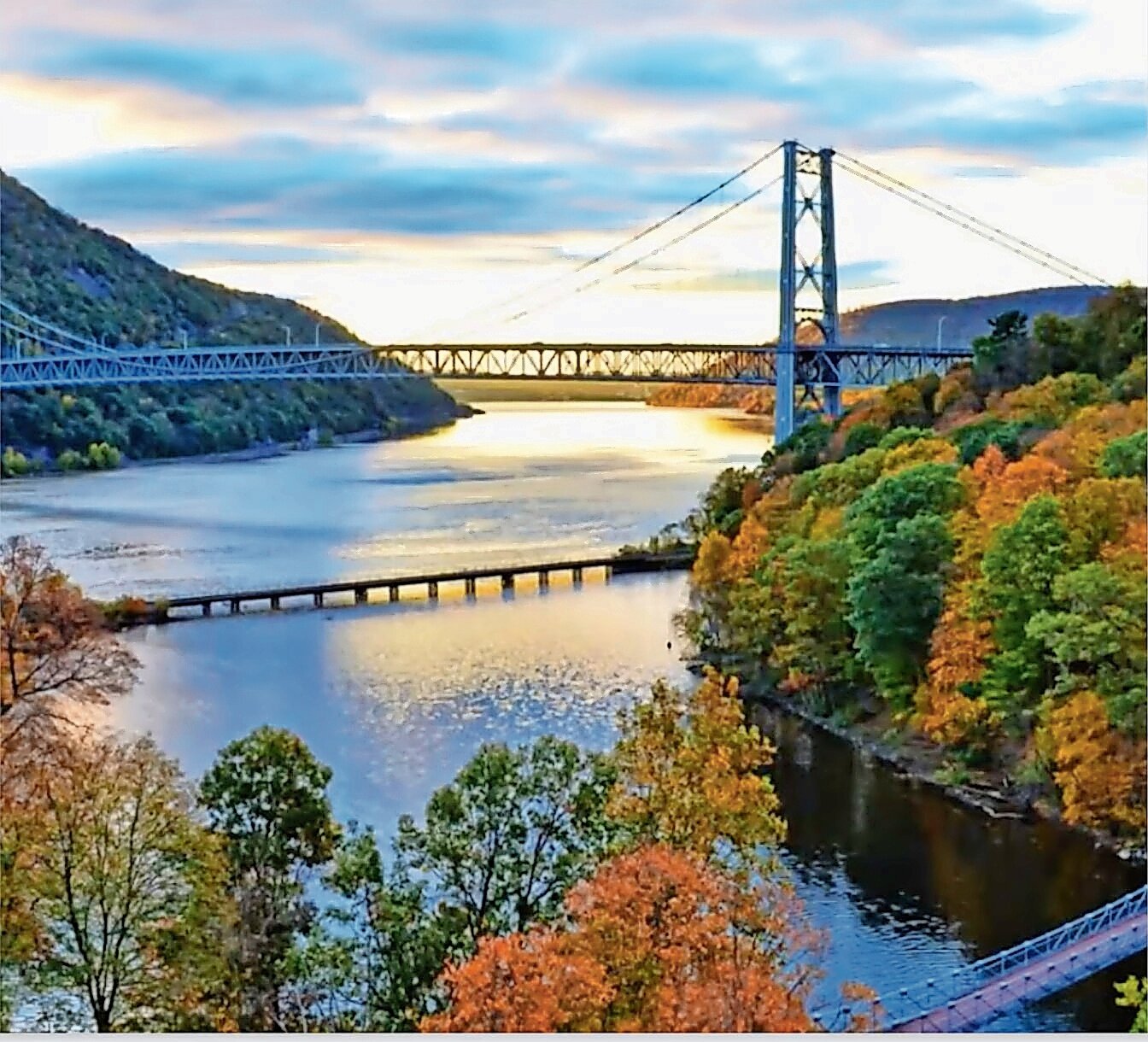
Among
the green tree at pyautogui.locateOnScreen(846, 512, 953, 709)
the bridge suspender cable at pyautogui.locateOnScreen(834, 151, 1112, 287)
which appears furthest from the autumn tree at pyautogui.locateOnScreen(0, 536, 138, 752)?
the green tree at pyautogui.locateOnScreen(846, 512, 953, 709)

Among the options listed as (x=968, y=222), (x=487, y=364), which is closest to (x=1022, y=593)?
(x=968, y=222)

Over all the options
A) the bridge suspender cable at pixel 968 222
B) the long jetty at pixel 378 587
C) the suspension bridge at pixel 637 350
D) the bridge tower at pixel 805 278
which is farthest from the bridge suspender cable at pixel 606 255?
the long jetty at pixel 378 587

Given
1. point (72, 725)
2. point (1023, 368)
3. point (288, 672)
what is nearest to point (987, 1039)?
point (72, 725)

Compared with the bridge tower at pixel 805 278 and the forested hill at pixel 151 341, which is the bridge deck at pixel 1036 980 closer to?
the bridge tower at pixel 805 278

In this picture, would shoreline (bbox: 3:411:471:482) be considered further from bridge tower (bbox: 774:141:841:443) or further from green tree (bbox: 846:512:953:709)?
green tree (bbox: 846:512:953:709)

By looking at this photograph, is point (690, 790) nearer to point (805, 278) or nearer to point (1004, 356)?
point (805, 278)
